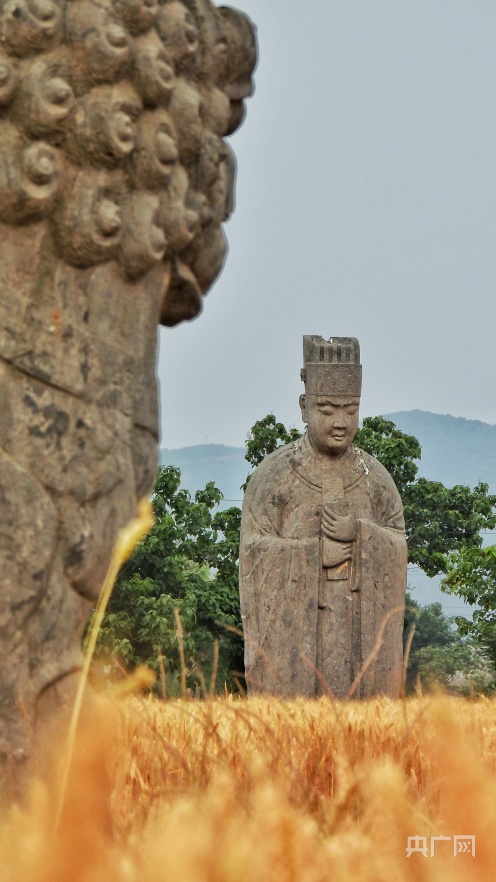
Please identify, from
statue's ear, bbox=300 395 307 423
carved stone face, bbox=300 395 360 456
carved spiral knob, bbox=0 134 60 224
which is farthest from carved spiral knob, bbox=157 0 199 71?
statue's ear, bbox=300 395 307 423

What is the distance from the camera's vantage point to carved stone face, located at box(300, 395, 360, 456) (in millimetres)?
9219

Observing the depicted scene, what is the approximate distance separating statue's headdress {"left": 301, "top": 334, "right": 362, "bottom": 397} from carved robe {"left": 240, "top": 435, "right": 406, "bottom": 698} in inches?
20.1

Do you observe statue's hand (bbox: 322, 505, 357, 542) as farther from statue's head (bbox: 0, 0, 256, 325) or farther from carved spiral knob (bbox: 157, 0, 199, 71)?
carved spiral knob (bbox: 157, 0, 199, 71)

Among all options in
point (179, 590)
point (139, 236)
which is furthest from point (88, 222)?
point (179, 590)

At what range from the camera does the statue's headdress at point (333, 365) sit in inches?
361

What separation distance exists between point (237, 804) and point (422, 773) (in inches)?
51.0

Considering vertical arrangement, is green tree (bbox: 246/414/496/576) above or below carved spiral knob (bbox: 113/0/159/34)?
above

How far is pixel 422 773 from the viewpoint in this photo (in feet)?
11.2

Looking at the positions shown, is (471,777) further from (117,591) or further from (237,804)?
(117,591)

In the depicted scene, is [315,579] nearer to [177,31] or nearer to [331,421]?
[331,421]

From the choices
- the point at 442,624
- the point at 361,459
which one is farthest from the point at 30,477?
the point at 442,624

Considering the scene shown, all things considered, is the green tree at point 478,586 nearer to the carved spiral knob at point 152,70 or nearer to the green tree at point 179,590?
the green tree at point 179,590

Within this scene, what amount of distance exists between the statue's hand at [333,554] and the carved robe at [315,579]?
3 cm

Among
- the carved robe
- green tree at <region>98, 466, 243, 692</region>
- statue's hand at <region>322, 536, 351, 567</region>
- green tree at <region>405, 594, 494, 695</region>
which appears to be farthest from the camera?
green tree at <region>405, 594, 494, 695</region>
